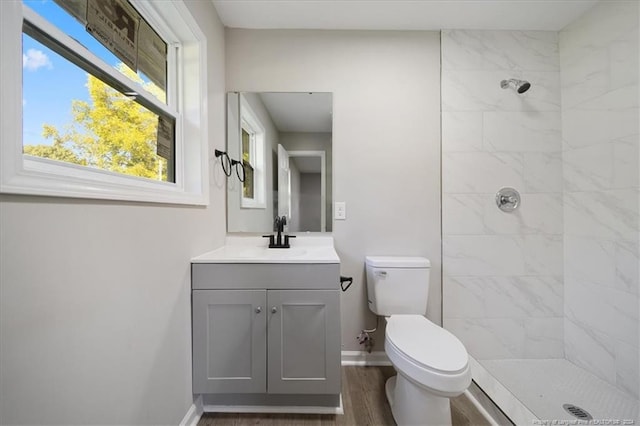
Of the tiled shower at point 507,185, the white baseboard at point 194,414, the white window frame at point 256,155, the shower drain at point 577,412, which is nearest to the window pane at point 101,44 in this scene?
the white window frame at point 256,155

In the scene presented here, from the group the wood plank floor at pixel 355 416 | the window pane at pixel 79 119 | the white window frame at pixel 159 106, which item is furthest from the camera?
the wood plank floor at pixel 355 416

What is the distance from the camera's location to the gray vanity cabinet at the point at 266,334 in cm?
123

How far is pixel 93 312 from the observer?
2.35 ft

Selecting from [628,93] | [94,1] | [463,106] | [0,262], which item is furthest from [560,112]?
[0,262]

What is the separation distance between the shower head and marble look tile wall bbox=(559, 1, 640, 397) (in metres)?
0.36

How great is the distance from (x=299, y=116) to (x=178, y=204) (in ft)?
3.42

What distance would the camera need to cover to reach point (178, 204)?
115 cm

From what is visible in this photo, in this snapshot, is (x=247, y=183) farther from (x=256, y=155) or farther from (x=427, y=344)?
(x=427, y=344)

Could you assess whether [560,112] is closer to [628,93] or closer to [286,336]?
[628,93]

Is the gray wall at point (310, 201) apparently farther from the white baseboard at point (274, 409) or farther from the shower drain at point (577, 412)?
the shower drain at point (577, 412)

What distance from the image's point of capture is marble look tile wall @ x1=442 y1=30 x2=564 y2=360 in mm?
1753

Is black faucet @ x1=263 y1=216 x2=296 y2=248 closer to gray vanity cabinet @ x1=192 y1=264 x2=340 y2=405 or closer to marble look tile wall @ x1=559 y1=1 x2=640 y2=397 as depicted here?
gray vanity cabinet @ x1=192 y1=264 x2=340 y2=405

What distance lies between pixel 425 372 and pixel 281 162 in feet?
4.86

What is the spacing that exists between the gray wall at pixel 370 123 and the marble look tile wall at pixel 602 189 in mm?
909
